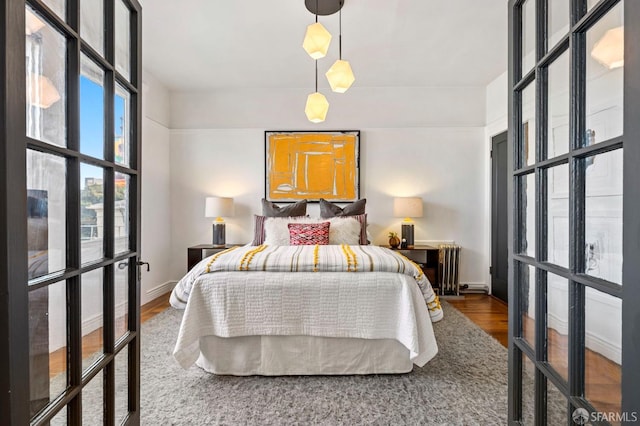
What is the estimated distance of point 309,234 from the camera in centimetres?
350

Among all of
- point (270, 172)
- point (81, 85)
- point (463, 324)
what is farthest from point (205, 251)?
point (81, 85)

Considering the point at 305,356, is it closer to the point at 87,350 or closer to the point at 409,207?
the point at 87,350

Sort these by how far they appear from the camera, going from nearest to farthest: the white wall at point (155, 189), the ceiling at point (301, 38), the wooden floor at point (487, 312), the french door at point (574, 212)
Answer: the french door at point (574, 212) → the ceiling at point (301, 38) → the wooden floor at point (487, 312) → the white wall at point (155, 189)

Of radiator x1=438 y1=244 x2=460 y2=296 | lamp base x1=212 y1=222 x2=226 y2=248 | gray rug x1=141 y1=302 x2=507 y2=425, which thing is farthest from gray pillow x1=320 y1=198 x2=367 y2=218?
gray rug x1=141 y1=302 x2=507 y2=425

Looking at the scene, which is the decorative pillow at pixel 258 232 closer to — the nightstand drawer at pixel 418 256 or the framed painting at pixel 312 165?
the framed painting at pixel 312 165

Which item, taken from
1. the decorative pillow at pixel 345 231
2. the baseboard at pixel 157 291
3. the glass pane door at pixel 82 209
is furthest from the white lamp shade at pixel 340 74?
the baseboard at pixel 157 291

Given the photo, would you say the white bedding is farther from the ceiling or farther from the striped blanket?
the ceiling

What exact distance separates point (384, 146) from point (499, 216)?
170 centimetres

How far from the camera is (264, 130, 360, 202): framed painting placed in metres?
4.50

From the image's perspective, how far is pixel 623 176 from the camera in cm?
69

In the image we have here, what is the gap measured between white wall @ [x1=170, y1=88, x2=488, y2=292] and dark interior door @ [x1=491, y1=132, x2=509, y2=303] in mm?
197

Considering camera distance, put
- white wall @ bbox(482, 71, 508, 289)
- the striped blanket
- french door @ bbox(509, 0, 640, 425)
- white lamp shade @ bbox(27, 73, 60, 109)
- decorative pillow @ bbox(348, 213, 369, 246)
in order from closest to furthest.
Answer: french door @ bbox(509, 0, 640, 425) → white lamp shade @ bbox(27, 73, 60, 109) → the striped blanket → decorative pillow @ bbox(348, 213, 369, 246) → white wall @ bbox(482, 71, 508, 289)

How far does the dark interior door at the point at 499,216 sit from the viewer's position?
4055 millimetres

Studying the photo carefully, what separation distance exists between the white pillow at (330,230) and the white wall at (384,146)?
0.80m
